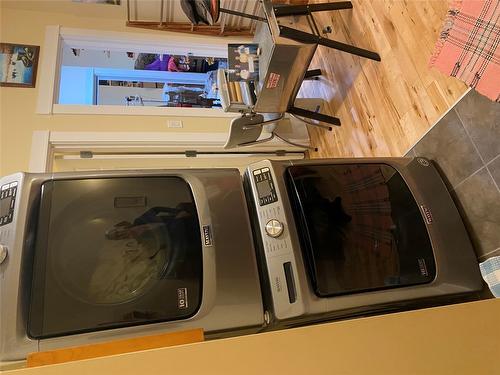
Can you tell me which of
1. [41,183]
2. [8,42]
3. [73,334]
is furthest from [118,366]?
[8,42]

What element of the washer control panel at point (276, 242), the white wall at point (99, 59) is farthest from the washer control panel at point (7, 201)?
the white wall at point (99, 59)

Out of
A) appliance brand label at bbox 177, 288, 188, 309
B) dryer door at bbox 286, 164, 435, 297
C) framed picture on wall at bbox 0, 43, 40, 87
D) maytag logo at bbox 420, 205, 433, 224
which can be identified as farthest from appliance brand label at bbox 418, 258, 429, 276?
framed picture on wall at bbox 0, 43, 40, 87

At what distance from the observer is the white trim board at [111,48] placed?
2518 mm

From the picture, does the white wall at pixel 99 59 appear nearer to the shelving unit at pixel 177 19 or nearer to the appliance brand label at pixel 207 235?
the shelving unit at pixel 177 19

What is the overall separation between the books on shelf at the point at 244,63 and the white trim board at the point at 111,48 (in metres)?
0.52

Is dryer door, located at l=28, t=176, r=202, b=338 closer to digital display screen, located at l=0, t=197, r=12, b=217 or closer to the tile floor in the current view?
digital display screen, located at l=0, t=197, r=12, b=217

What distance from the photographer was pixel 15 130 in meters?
2.38

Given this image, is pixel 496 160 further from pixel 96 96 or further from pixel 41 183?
pixel 96 96

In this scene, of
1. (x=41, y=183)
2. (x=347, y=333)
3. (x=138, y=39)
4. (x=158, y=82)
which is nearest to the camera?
(x=347, y=333)

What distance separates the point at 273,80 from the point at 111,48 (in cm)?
148

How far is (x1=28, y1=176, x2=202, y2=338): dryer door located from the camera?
106 centimetres

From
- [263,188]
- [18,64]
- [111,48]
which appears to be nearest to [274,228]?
[263,188]

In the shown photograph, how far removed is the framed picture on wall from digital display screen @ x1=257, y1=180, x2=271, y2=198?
6.28 feet

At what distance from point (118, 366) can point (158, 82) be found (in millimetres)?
3147
